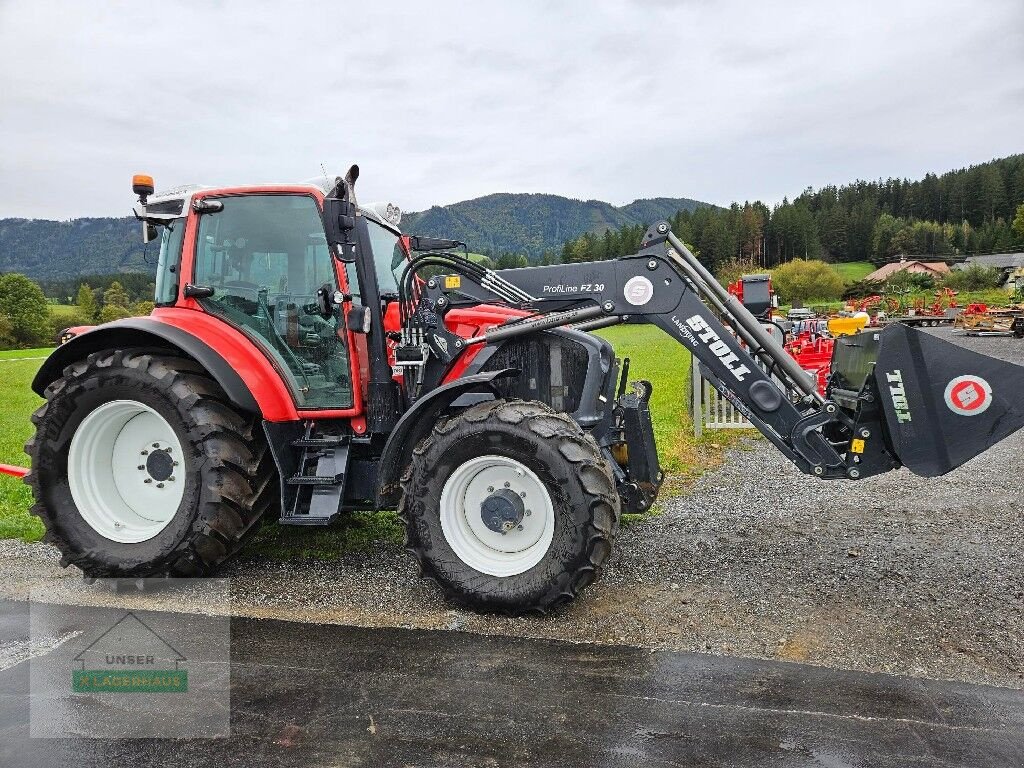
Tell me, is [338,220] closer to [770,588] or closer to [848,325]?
[848,325]

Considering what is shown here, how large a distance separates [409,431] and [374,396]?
506 millimetres

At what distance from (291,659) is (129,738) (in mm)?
823

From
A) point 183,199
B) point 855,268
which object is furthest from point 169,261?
point 855,268

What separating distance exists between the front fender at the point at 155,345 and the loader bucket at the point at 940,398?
150 inches

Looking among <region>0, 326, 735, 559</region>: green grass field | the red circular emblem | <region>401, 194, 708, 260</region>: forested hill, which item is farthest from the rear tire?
<region>401, 194, 708, 260</region>: forested hill

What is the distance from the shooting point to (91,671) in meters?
3.62

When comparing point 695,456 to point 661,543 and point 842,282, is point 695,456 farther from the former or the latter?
point 842,282

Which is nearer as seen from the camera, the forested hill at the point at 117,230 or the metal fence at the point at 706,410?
the metal fence at the point at 706,410

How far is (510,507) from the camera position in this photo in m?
4.20

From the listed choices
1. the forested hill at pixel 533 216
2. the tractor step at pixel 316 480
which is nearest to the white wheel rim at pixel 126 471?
the tractor step at pixel 316 480

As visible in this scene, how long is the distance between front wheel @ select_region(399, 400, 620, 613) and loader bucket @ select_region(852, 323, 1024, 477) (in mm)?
1636

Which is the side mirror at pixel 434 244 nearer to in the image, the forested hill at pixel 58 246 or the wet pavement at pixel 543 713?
the wet pavement at pixel 543 713

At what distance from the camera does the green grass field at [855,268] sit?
314 feet

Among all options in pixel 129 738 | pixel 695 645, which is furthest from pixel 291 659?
pixel 695 645
